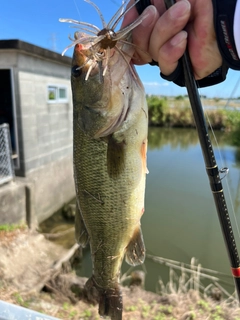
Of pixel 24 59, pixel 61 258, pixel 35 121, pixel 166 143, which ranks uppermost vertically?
pixel 24 59

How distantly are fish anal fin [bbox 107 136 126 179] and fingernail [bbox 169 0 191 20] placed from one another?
1.76ft

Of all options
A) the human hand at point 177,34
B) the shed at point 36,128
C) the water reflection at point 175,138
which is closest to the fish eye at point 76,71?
the human hand at point 177,34

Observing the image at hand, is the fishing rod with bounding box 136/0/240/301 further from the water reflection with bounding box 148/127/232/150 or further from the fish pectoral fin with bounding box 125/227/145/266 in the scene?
the water reflection with bounding box 148/127/232/150

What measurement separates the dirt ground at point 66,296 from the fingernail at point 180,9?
10.2 feet

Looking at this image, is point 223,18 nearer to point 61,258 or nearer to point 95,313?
point 95,313

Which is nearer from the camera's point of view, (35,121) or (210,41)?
(210,41)

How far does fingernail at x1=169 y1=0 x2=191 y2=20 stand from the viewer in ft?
3.49

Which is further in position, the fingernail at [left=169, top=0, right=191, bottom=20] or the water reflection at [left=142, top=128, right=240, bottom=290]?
the water reflection at [left=142, top=128, right=240, bottom=290]

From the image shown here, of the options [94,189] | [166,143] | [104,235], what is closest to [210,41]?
[94,189]

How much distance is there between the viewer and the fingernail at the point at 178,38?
44.5 inches

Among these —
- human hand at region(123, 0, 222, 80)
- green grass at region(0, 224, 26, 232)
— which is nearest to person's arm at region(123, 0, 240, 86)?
human hand at region(123, 0, 222, 80)

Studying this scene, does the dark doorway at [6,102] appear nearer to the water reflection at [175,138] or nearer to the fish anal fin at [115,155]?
the fish anal fin at [115,155]

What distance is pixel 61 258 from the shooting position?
17.9 feet

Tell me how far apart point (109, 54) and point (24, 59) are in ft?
19.2
